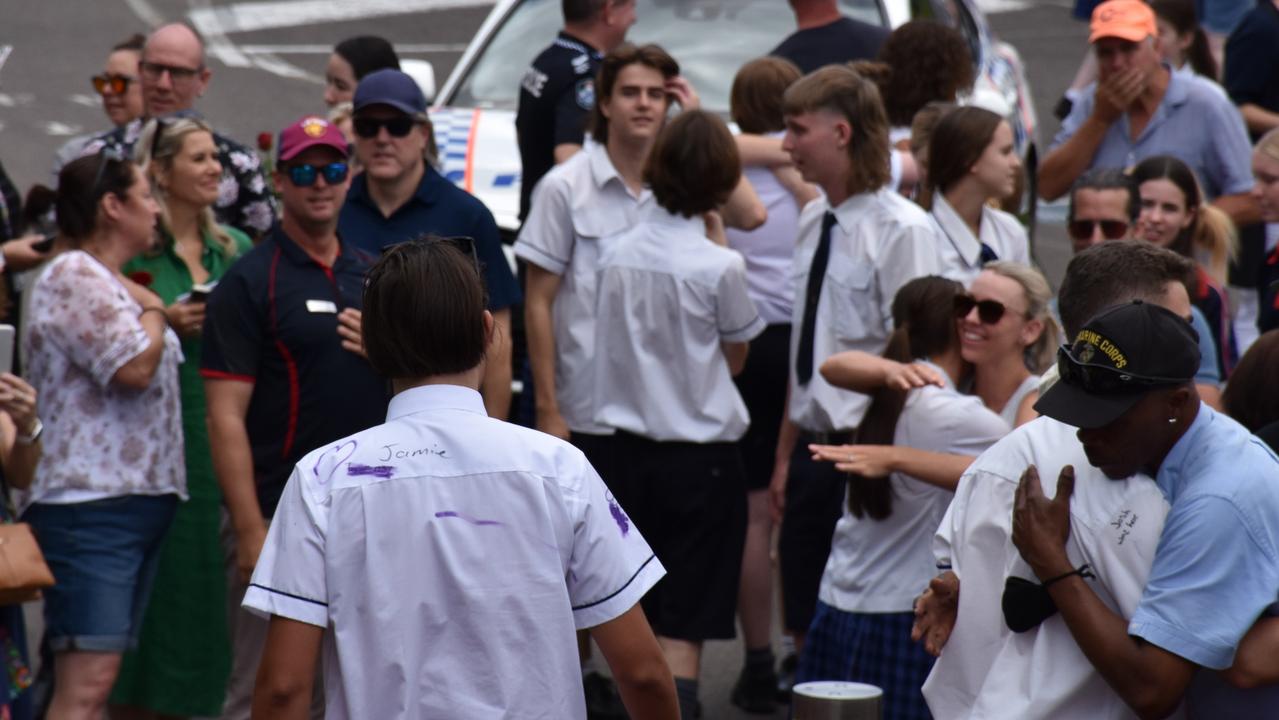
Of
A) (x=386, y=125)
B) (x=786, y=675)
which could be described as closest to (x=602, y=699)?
(x=786, y=675)

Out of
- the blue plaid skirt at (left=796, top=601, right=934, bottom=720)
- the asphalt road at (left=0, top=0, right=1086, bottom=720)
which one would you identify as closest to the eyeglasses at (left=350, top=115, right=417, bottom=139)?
the blue plaid skirt at (left=796, top=601, right=934, bottom=720)

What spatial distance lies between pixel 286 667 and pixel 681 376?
3449 millimetres

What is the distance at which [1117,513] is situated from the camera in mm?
3424

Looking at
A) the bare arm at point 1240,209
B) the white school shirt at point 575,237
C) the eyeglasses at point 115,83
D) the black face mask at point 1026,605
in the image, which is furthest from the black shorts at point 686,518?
the eyeglasses at point 115,83

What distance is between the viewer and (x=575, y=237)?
689cm

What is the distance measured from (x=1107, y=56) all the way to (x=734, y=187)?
7.32 feet

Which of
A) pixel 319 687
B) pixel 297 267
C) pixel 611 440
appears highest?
pixel 297 267

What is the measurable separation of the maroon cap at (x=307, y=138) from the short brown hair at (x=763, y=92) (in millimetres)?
2147

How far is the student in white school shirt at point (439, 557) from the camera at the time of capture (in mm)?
3207

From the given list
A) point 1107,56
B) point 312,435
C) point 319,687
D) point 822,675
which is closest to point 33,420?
point 312,435

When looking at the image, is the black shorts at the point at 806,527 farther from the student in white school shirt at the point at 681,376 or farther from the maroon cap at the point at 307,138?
the maroon cap at the point at 307,138

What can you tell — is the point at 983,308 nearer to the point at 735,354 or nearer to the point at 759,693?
the point at 735,354

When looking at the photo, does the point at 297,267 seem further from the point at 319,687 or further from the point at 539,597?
the point at 539,597

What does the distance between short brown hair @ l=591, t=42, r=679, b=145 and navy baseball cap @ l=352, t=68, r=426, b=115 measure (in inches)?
30.9
